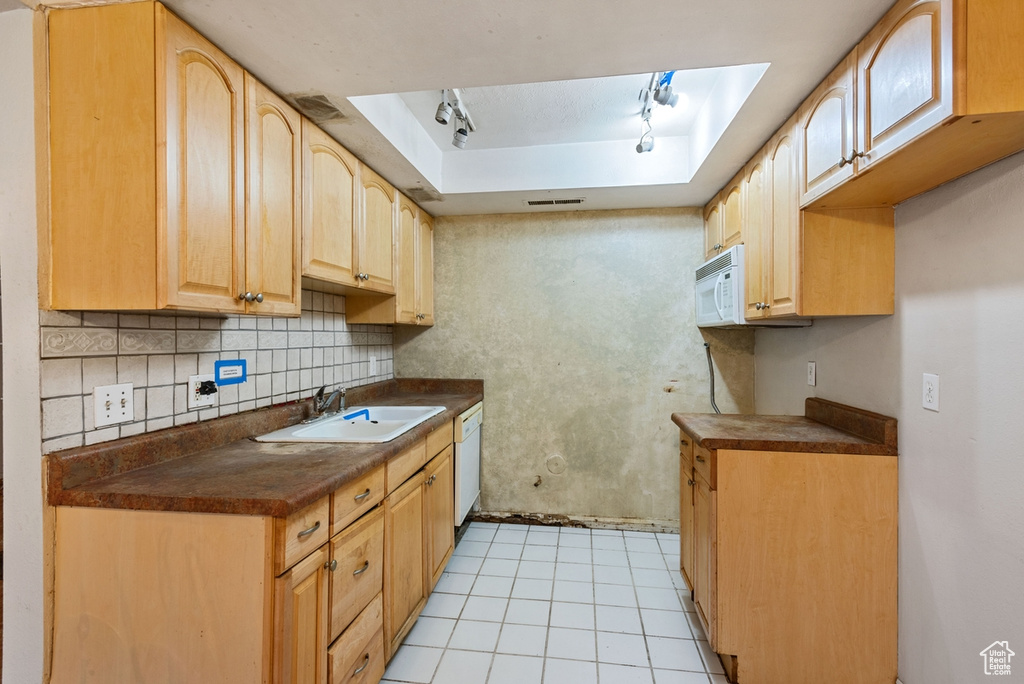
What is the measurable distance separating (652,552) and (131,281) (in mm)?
2800

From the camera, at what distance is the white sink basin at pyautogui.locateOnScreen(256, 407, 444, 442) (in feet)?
5.51

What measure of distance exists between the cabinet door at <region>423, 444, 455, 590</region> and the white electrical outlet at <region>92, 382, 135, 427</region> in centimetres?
112

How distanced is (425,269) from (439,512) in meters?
1.59

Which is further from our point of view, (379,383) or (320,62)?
(379,383)

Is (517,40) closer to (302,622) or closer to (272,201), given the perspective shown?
(272,201)

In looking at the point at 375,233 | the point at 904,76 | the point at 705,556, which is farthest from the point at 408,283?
the point at 904,76

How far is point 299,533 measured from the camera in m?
1.11

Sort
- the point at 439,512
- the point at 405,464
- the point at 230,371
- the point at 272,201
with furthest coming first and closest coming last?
1. the point at 439,512
2. the point at 405,464
3. the point at 230,371
4. the point at 272,201

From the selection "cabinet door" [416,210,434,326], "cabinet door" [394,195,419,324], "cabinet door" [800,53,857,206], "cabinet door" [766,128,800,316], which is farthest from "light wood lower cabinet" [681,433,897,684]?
"cabinet door" [416,210,434,326]

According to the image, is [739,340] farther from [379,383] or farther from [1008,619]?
[379,383]

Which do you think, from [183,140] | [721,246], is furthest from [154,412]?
[721,246]

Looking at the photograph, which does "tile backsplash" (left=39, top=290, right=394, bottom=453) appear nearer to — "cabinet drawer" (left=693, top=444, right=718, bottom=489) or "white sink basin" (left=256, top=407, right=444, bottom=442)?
"white sink basin" (left=256, top=407, right=444, bottom=442)

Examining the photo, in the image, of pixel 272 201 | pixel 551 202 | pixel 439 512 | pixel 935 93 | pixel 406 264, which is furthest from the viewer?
pixel 551 202

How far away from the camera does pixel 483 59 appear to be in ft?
4.60
